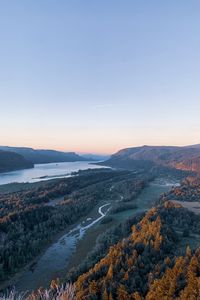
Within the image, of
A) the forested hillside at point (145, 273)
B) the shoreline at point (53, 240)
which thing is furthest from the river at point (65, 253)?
the forested hillside at point (145, 273)

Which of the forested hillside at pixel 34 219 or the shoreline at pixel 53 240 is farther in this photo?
the forested hillside at pixel 34 219

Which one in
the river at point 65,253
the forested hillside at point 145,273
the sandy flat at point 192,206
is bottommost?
the river at point 65,253

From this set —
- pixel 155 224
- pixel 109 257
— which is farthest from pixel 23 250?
pixel 155 224

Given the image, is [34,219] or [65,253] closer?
[65,253]

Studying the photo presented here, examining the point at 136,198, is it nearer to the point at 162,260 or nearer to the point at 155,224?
the point at 155,224

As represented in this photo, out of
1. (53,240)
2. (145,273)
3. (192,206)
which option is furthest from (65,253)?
(192,206)

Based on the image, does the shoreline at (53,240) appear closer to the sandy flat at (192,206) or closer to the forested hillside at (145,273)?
the forested hillside at (145,273)

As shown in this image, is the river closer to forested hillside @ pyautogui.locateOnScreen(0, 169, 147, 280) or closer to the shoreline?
the shoreline

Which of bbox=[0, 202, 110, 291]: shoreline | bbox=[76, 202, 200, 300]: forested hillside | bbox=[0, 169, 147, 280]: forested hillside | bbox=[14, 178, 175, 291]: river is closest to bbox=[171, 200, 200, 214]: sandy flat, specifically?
bbox=[14, 178, 175, 291]: river

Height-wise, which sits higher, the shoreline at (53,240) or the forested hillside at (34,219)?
the forested hillside at (34,219)

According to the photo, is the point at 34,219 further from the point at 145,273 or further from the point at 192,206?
the point at 192,206
